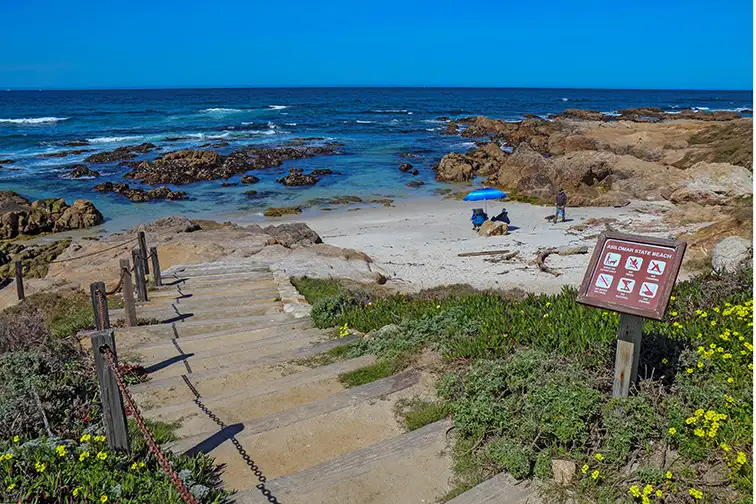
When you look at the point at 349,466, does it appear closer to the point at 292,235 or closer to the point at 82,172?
the point at 292,235

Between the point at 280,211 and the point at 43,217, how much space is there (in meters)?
9.56

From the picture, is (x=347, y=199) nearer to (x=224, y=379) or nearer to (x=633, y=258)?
(x=224, y=379)

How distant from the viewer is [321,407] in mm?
6000

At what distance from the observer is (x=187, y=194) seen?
31812 mm

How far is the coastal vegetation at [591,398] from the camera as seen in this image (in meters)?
4.38

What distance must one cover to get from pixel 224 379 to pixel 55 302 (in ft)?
18.7

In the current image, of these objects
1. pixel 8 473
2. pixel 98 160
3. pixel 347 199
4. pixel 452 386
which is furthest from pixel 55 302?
pixel 98 160

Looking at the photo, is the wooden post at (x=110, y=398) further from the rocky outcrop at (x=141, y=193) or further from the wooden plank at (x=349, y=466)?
the rocky outcrop at (x=141, y=193)

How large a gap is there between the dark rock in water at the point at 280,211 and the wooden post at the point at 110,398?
A: 2239 centimetres

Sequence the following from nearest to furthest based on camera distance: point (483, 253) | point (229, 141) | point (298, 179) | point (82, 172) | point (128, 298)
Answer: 1. point (128, 298)
2. point (483, 253)
3. point (298, 179)
4. point (82, 172)
5. point (229, 141)

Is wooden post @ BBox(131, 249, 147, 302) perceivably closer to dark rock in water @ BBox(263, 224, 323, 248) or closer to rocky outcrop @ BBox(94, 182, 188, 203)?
dark rock in water @ BBox(263, 224, 323, 248)

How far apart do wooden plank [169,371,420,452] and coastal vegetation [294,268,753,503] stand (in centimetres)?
34

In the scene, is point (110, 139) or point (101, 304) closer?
point (101, 304)

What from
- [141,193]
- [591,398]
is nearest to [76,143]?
[141,193]
